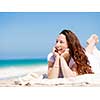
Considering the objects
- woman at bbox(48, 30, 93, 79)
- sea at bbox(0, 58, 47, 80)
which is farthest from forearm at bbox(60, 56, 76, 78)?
sea at bbox(0, 58, 47, 80)

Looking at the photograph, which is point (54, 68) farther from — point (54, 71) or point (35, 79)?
point (35, 79)

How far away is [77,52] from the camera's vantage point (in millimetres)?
2119

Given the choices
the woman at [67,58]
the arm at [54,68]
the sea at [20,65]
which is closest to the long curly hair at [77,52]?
the woman at [67,58]

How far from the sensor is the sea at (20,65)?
2.11 meters

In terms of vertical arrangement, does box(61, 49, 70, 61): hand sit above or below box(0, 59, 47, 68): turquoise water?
above

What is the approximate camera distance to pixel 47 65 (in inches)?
83.5

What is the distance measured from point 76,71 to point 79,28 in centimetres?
32

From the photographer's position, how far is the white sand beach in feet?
6.86

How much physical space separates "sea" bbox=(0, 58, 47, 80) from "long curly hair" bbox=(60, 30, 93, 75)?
219mm

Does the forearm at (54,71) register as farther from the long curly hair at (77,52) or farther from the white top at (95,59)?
the white top at (95,59)

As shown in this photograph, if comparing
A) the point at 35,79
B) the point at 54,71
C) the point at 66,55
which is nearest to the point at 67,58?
the point at 66,55

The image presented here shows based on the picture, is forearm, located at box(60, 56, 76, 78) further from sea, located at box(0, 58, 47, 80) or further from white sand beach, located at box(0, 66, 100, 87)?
sea, located at box(0, 58, 47, 80)

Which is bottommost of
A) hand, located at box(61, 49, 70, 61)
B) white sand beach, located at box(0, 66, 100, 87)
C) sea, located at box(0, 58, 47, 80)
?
white sand beach, located at box(0, 66, 100, 87)
